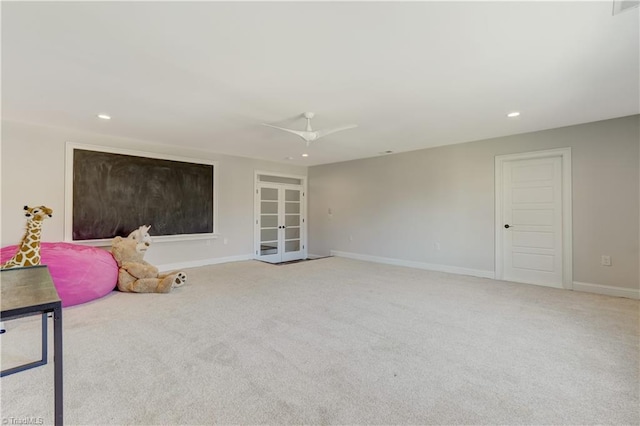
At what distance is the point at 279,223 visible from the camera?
7.20m

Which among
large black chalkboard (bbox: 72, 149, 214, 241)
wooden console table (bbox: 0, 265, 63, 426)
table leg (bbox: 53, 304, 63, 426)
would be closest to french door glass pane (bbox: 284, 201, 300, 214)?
large black chalkboard (bbox: 72, 149, 214, 241)

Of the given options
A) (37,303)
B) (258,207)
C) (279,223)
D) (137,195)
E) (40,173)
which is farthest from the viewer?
(279,223)

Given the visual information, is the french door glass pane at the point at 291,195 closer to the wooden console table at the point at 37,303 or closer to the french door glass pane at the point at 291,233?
the french door glass pane at the point at 291,233

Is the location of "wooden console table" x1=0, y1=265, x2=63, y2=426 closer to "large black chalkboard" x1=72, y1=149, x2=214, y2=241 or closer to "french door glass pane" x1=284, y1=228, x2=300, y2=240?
"large black chalkboard" x1=72, y1=149, x2=214, y2=241

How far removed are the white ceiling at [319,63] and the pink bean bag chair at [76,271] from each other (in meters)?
1.70

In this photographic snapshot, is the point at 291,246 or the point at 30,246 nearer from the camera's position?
the point at 30,246

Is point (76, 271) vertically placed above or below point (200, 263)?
above

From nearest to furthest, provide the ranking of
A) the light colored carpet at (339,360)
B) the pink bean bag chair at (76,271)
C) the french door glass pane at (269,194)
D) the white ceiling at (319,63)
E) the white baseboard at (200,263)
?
the light colored carpet at (339,360) → the white ceiling at (319,63) → the pink bean bag chair at (76,271) → the white baseboard at (200,263) → the french door glass pane at (269,194)

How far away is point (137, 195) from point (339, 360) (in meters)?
4.54

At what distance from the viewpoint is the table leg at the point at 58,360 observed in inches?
43.4

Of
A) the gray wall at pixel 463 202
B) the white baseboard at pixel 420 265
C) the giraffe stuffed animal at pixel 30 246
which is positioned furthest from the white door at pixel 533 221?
the giraffe stuffed animal at pixel 30 246

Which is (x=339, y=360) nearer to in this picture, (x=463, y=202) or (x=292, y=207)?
(x=463, y=202)

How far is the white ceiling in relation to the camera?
1758mm

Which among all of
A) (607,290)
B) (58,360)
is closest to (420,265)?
(607,290)
